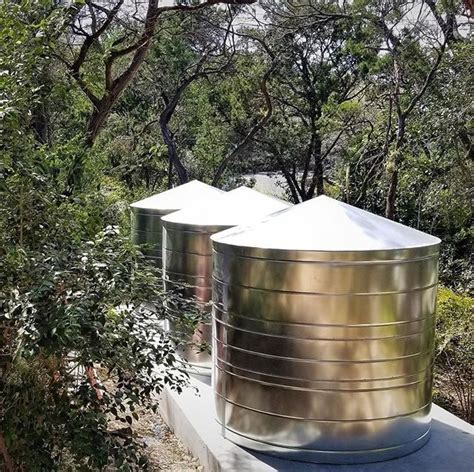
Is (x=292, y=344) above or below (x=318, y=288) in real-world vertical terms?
below

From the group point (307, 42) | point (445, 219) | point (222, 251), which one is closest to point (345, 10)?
point (307, 42)

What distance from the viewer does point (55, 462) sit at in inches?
132

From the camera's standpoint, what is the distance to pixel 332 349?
13.4ft

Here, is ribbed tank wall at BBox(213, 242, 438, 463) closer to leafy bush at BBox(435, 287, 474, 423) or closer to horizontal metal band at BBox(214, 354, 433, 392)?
horizontal metal band at BBox(214, 354, 433, 392)

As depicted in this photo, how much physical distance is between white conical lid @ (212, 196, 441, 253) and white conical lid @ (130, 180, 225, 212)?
10.7 feet

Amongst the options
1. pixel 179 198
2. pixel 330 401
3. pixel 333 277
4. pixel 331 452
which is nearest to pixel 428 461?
pixel 331 452

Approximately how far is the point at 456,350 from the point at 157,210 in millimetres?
3840

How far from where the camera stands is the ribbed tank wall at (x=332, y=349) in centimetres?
404

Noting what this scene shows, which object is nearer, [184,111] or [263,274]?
[263,274]

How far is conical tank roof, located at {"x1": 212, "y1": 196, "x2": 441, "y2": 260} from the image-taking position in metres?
4.04

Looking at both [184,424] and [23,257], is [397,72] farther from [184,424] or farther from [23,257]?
[23,257]

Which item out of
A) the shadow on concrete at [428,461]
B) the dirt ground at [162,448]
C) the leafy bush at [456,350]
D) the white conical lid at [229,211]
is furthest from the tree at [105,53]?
the shadow on concrete at [428,461]

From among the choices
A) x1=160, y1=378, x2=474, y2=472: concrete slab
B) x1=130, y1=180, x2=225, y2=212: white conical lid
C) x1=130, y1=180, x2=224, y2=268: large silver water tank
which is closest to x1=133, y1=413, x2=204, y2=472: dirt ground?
x1=160, y1=378, x2=474, y2=472: concrete slab

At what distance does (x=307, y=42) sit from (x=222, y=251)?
13.8 metres
